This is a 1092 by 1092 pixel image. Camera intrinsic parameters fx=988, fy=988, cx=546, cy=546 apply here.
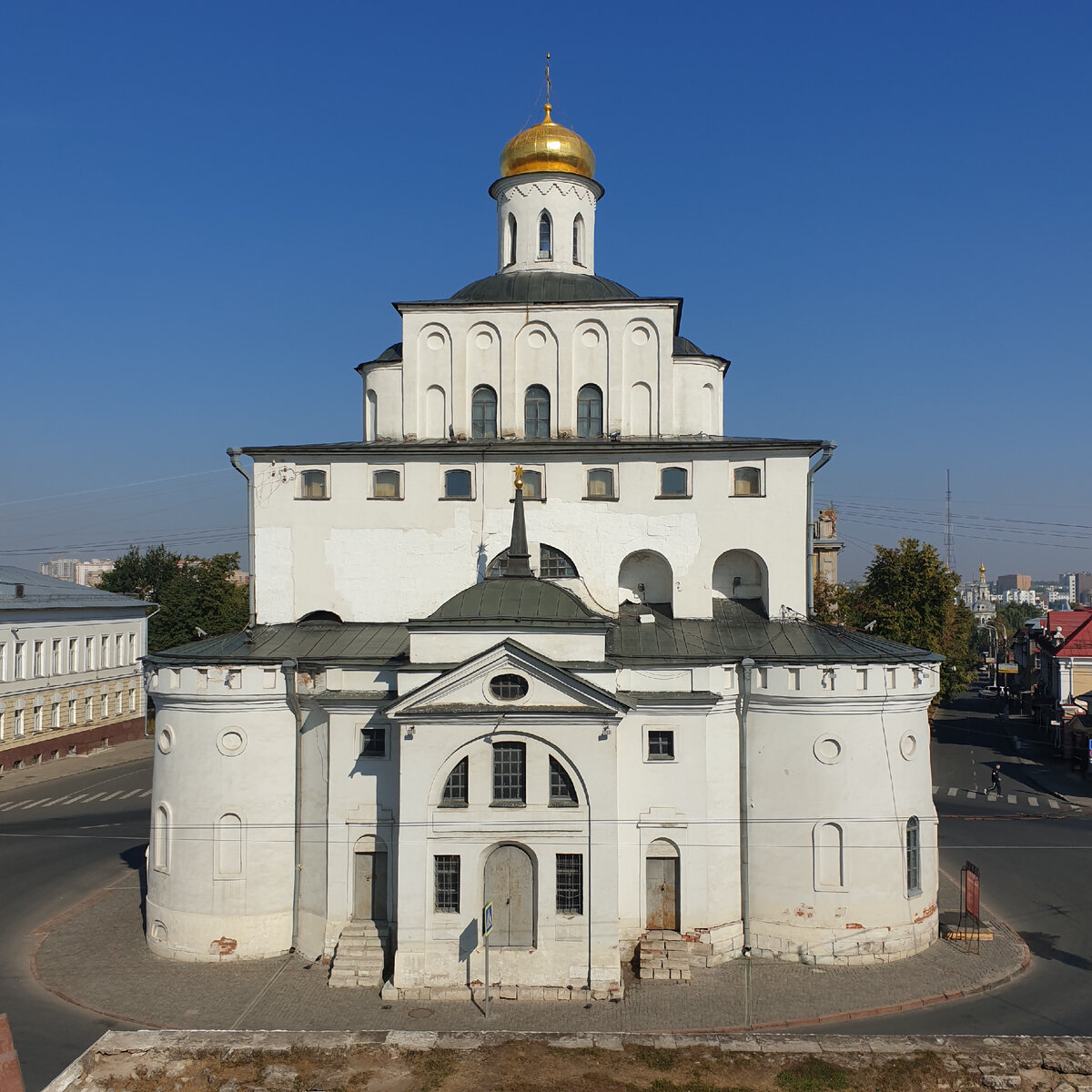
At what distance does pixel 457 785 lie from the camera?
22859 mm

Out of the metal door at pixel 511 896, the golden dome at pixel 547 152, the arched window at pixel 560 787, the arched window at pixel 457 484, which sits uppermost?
the golden dome at pixel 547 152

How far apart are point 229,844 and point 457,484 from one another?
1144cm

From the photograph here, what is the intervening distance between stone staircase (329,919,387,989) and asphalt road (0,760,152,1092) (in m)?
4.64

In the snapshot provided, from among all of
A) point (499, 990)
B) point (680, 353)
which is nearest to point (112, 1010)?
point (499, 990)

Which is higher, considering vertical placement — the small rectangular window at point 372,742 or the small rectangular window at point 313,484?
the small rectangular window at point 313,484

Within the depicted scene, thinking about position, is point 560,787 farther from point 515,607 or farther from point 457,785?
point 515,607

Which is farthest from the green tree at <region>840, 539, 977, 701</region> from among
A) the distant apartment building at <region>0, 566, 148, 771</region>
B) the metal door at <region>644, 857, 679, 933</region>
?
the distant apartment building at <region>0, 566, 148, 771</region>

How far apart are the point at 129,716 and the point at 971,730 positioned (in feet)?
184

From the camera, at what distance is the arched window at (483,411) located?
30578 mm

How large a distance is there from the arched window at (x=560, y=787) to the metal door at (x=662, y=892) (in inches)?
119

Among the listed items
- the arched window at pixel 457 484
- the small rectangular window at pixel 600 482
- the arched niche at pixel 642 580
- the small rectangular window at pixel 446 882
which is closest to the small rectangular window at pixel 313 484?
the arched window at pixel 457 484

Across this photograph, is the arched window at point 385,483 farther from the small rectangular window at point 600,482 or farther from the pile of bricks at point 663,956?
the pile of bricks at point 663,956

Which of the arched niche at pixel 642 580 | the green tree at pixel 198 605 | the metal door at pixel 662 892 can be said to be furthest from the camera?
the green tree at pixel 198 605

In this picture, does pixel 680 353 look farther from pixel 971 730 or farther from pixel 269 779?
pixel 971 730
